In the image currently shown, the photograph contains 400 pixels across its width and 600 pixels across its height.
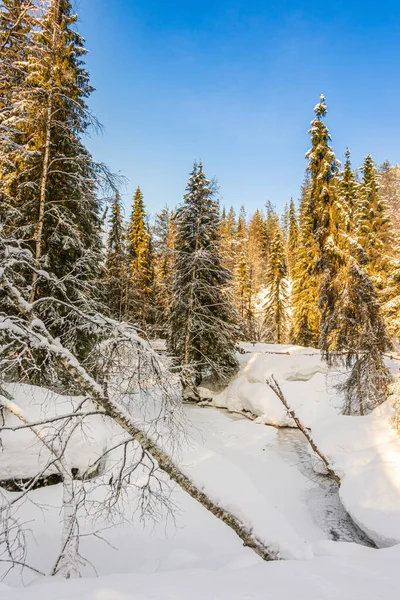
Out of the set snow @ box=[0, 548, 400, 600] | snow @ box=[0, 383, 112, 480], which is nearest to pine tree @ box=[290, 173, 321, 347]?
snow @ box=[0, 383, 112, 480]

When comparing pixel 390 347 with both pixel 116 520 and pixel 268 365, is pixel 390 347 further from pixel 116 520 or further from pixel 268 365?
pixel 116 520

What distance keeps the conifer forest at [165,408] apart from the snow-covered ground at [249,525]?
1.4 inches

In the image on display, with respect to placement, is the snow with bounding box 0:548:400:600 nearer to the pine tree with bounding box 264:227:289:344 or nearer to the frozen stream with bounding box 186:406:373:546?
the frozen stream with bounding box 186:406:373:546

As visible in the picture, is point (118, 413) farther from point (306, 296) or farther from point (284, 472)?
point (306, 296)

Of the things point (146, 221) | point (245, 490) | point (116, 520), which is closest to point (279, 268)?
point (146, 221)

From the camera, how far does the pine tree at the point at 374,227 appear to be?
19516 mm

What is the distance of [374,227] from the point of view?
805 inches

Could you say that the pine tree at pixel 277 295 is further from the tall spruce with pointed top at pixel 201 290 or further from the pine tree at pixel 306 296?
the tall spruce with pointed top at pixel 201 290

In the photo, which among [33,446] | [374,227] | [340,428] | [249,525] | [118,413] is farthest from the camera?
[374,227]

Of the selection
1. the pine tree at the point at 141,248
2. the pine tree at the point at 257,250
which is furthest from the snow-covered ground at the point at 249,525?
the pine tree at the point at 257,250

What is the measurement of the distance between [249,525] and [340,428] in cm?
566

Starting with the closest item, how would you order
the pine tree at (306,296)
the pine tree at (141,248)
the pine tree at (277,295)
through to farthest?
1. the pine tree at (306,296)
2. the pine tree at (141,248)
3. the pine tree at (277,295)

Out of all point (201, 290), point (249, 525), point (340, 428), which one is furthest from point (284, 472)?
point (201, 290)

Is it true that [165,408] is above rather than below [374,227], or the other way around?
below
